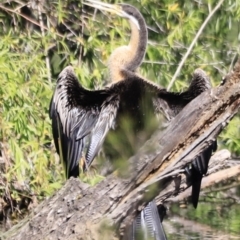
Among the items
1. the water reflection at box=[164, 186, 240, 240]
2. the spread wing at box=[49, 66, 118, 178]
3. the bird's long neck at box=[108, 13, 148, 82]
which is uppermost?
the bird's long neck at box=[108, 13, 148, 82]

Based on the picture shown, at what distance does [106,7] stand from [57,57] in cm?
69

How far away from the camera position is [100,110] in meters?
4.82

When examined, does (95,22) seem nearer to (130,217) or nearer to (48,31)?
(48,31)

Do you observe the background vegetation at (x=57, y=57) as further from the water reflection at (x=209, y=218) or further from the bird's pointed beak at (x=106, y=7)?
the water reflection at (x=209, y=218)

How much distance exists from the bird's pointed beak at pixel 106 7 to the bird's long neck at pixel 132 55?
303mm

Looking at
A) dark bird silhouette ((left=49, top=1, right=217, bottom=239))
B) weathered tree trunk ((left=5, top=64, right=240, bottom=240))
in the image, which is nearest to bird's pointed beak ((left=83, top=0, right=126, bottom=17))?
dark bird silhouette ((left=49, top=1, right=217, bottom=239))

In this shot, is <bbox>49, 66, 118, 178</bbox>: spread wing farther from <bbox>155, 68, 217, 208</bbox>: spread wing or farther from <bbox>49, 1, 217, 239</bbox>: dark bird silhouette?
<bbox>155, 68, 217, 208</bbox>: spread wing

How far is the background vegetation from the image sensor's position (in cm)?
558

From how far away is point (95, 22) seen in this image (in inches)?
264

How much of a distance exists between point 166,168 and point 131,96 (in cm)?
169

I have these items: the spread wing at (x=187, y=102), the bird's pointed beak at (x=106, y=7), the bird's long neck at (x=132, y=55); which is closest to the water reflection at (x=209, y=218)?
the bird's long neck at (x=132, y=55)

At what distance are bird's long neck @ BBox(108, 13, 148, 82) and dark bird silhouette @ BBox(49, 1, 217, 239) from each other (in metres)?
0.06

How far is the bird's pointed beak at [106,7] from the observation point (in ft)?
19.6

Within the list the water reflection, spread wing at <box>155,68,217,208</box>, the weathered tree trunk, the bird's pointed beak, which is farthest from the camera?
the water reflection
